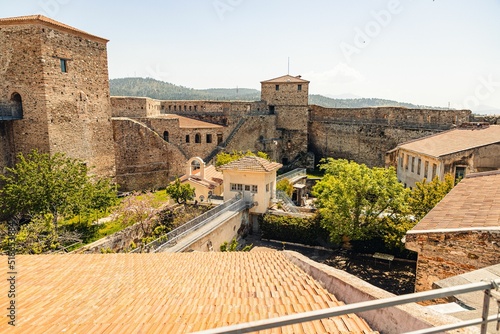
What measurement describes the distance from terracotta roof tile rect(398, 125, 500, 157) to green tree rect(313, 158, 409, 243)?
19.2ft

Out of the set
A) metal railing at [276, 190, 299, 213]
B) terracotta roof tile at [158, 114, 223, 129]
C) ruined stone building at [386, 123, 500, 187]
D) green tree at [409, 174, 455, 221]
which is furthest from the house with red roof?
terracotta roof tile at [158, 114, 223, 129]

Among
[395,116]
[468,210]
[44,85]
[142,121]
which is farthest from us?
[395,116]

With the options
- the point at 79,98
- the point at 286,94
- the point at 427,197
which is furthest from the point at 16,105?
the point at 286,94

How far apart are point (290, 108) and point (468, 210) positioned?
3833cm

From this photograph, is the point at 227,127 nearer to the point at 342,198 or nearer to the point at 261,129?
the point at 261,129

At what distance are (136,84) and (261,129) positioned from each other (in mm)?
103054

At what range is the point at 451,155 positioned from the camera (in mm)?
21562

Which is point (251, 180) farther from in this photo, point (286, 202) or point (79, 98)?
point (79, 98)

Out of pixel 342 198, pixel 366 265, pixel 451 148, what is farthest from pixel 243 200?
pixel 451 148

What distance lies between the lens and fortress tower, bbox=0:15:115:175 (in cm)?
2194

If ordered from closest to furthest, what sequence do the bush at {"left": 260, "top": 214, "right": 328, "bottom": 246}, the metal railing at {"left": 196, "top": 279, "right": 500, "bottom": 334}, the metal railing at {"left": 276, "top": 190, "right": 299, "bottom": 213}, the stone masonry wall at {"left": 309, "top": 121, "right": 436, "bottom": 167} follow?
the metal railing at {"left": 196, "top": 279, "right": 500, "bottom": 334} → the bush at {"left": 260, "top": 214, "right": 328, "bottom": 246} → the metal railing at {"left": 276, "top": 190, "right": 299, "bottom": 213} → the stone masonry wall at {"left": 309, "top": 121, "right": 436, "bottom": 167}

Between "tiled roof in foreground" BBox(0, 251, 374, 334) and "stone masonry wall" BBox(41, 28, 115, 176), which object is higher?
"stone masonry wall" BBox(41, 28, 115, 176)

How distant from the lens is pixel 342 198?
18.6 m

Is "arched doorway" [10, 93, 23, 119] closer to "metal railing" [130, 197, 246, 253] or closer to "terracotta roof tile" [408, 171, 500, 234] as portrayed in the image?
"metal railing" [130, 197, 246, 253]
